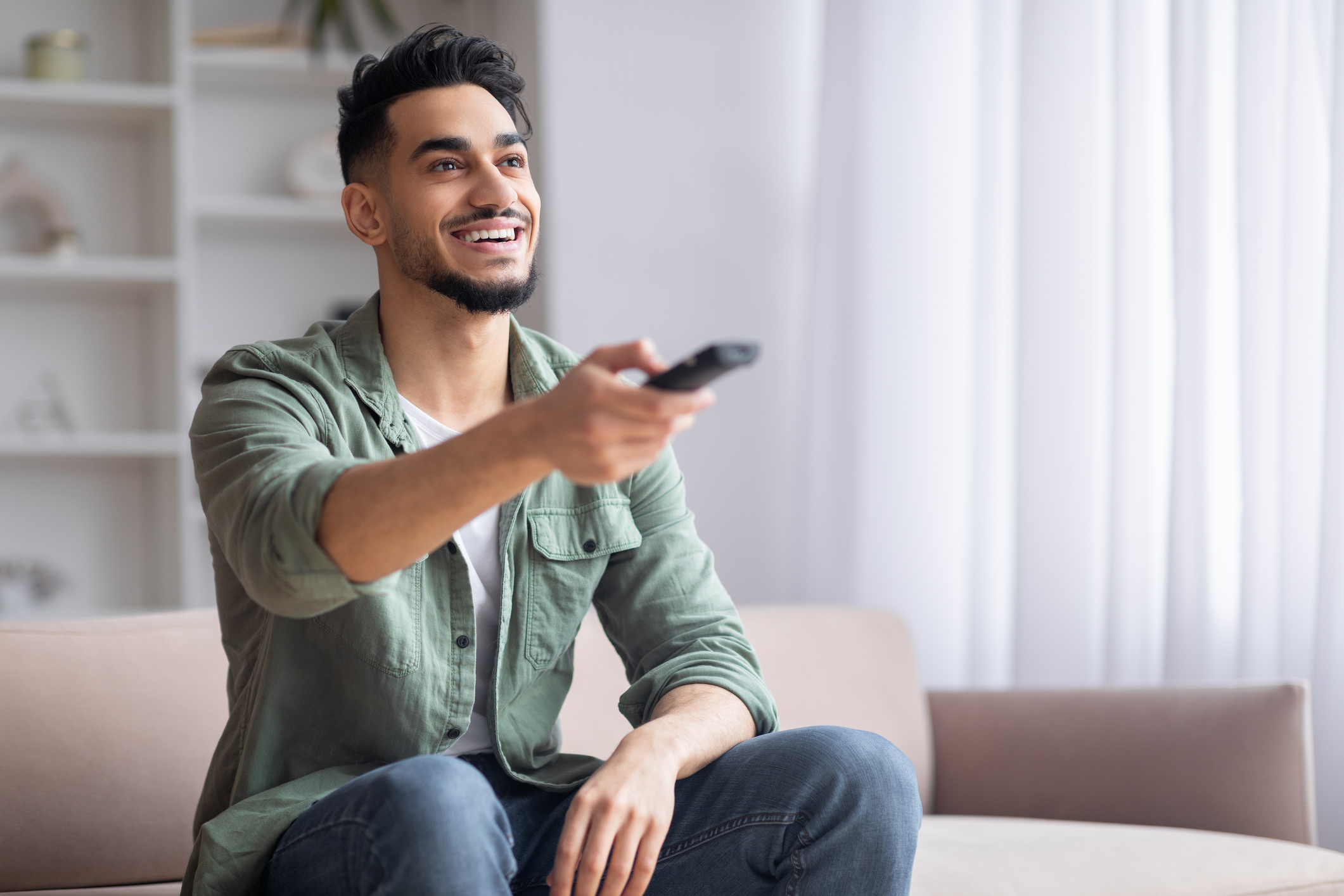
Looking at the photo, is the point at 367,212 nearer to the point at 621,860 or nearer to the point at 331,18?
the point at 621,860

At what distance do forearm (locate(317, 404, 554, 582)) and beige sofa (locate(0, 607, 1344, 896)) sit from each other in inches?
32.2

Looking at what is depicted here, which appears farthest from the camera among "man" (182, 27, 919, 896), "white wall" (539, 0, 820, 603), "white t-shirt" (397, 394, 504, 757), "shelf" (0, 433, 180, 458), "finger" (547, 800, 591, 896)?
"shelf" (0, 433, 180, 458)

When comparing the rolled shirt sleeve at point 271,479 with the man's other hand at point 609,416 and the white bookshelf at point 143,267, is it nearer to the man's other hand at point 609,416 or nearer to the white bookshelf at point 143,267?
the man's other hand at point 609,416

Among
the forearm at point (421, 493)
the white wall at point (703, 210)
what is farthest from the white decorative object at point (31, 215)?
the forearm at point (421, 493)

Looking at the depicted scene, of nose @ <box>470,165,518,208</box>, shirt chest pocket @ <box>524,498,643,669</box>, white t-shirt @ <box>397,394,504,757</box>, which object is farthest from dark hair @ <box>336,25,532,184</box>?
shirt chest pocket @ <box>524,498,643,669</box>

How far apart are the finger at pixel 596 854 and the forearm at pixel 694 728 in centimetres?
9

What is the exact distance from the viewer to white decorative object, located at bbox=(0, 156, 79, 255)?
3.38 meters

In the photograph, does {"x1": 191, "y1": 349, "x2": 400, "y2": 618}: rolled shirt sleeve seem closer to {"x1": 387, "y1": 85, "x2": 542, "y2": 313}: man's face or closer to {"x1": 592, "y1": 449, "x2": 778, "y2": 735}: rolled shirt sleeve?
{"x1": 387, "y1": 85, "x2": 542, "y2": 313}: man's face

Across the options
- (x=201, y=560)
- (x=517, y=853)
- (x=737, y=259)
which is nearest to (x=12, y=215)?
(x=201, y=560)

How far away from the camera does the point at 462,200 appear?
1314 mm

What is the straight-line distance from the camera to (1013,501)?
2523 mm

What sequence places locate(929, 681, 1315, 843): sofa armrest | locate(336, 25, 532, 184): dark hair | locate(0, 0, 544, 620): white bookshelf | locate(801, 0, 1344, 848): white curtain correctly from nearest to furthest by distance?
locate(336, 25, 532, 184): dark hair
locate(929, 681, 1315, 843): sofa armrest
locate(801, 0, 1344, 848): white curtain
locate(0, 0, 544, 620): white bookshelf

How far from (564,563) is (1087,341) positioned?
1412 mm

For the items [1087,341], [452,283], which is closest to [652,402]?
[452,283]
